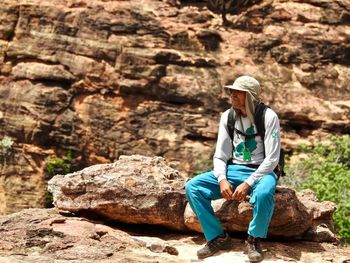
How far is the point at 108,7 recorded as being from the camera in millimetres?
14617

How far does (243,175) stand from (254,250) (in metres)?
0.62

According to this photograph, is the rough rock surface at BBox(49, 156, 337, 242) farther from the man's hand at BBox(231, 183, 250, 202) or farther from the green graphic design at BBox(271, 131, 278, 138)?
the green graphic design at BBox(271, 131, 278, 138)

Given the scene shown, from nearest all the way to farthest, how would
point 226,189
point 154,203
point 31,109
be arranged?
point 226,189 < point 154,203 < point 31,109

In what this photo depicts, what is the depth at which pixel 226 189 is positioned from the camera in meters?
5.05

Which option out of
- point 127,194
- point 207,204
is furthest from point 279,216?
point 127,194

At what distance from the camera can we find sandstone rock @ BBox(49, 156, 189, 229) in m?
5.89

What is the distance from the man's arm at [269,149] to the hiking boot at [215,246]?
61 centimetres

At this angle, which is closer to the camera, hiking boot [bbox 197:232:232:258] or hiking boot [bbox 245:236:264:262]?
hiking boot [bbox 245:236:264:262]

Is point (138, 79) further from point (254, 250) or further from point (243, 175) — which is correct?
point (254, 250)

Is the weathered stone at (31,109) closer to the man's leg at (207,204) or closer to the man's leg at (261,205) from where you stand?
the man's leg at (207,204)

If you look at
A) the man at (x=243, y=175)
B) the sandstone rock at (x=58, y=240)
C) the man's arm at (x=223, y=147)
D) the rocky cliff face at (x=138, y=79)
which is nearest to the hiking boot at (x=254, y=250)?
the man at (x=243, y=175)

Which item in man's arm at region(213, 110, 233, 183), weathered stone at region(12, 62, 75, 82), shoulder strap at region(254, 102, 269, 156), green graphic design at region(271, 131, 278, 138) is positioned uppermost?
shoulder strap at region(254, 102, 269, 156)

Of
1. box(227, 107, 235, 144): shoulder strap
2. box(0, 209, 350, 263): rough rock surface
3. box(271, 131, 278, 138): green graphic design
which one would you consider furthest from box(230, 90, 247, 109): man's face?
box(0, 209, 350, 263): rough rock surface

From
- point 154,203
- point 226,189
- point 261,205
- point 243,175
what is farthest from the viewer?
point 154,203
